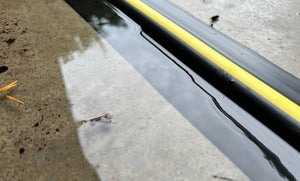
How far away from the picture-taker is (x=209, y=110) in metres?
1.27

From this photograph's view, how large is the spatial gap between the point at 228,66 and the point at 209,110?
29 centimetres

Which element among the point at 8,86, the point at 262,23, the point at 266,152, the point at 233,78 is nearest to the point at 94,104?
the point at 8,86

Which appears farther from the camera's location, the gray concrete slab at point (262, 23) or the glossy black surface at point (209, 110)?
the gray concrete slab at point (262, 23)

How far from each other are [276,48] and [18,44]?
6.13 feet

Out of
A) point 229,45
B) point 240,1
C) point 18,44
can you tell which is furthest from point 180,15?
point 18,44

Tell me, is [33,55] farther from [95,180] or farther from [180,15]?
[180,15]

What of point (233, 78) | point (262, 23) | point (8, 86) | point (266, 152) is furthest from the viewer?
point (262, 23)

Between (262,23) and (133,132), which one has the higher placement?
(262,23)

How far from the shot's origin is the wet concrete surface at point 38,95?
1059 mm

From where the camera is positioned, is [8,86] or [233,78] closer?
[233,78]

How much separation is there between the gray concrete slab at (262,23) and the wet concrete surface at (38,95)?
996 mm

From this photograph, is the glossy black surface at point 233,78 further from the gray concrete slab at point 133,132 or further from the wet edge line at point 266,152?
the gray concrete slab at point 133,132

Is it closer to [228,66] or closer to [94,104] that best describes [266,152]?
[228,66]

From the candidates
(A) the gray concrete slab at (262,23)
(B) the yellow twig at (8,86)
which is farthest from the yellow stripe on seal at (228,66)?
(B) the yellow twig at (8,86)
